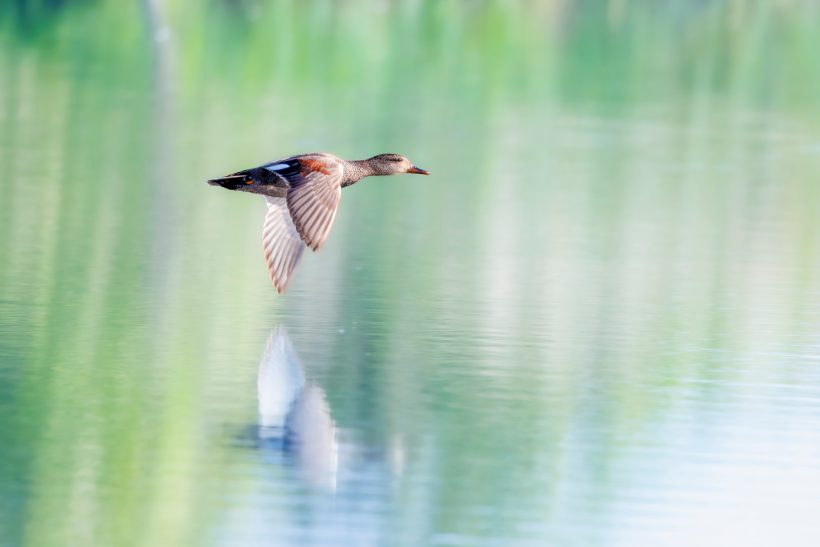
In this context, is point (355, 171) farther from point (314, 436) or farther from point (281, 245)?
point (314, 436)

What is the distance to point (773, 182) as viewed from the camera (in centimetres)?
2991

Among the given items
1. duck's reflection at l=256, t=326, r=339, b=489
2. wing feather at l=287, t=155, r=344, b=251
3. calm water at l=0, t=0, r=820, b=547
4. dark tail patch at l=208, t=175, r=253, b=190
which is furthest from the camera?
dark tail patch at l=208, t=175, r=253, b=190

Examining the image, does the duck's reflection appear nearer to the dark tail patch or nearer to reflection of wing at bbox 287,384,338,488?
reflection of wing at bbox 287,384,338,488

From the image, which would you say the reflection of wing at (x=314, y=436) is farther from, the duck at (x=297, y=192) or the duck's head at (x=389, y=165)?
the duck's head at (x=389, y=165)

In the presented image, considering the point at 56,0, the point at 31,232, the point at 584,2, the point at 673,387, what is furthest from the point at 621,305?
the point at 584,2

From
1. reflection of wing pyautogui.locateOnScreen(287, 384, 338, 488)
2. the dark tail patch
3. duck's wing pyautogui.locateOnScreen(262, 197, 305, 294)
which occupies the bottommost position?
reflection of wing pyautogui.locateOnScreen(287, 384, 338, 488)

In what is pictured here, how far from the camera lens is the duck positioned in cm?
1438

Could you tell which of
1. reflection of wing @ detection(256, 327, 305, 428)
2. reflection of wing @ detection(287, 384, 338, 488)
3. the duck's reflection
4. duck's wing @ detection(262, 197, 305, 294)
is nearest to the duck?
duck's wing @ detection(262, 197, 305, 294)

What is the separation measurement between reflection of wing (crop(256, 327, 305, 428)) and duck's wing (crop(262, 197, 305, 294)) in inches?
17.7

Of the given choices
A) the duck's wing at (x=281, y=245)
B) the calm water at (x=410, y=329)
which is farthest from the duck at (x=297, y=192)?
the calm water at (x=410, y=329)

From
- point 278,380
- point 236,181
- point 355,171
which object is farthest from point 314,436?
point 355,171

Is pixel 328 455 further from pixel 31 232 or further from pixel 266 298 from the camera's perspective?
pixel 31 232

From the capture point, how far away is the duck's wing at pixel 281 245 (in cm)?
1587

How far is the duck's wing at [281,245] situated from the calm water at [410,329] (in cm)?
50
